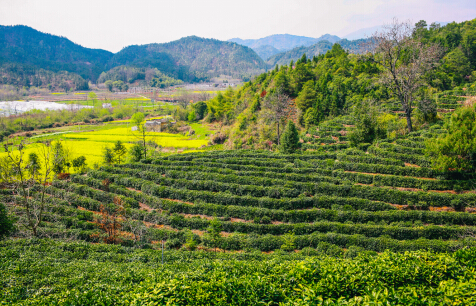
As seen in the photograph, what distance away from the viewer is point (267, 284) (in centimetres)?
777

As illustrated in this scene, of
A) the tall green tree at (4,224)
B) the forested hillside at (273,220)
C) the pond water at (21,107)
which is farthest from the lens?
the pond water at (21,107)

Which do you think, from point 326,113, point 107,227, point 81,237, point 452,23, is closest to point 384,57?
point 326,113

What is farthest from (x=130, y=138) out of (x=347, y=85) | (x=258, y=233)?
Result: (x=347, y=85)

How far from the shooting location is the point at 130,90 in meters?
183

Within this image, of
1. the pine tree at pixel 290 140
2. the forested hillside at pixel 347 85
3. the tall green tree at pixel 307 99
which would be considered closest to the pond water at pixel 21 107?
the forested hillside at pixel 347 85

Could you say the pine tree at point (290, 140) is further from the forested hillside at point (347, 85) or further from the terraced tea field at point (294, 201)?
the forested hillside at point (347, 85)

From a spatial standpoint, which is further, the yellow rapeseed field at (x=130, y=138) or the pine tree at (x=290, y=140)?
the yellow rapeseed field at (x=130, y=138)

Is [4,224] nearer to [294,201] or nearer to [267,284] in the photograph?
[267,284]

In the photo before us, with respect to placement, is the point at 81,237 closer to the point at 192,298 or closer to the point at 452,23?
the point at 192,298

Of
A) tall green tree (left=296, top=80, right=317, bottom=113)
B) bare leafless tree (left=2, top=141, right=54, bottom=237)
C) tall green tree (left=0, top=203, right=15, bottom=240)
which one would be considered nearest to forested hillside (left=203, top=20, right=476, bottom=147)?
tall green tree (left=296, top=80, right=317, bottom=113)

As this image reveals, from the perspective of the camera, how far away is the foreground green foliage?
6.56 metres

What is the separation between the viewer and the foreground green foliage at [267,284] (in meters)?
6.56

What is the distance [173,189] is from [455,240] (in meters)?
26.0

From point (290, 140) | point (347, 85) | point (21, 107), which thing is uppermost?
point (21, 107)
